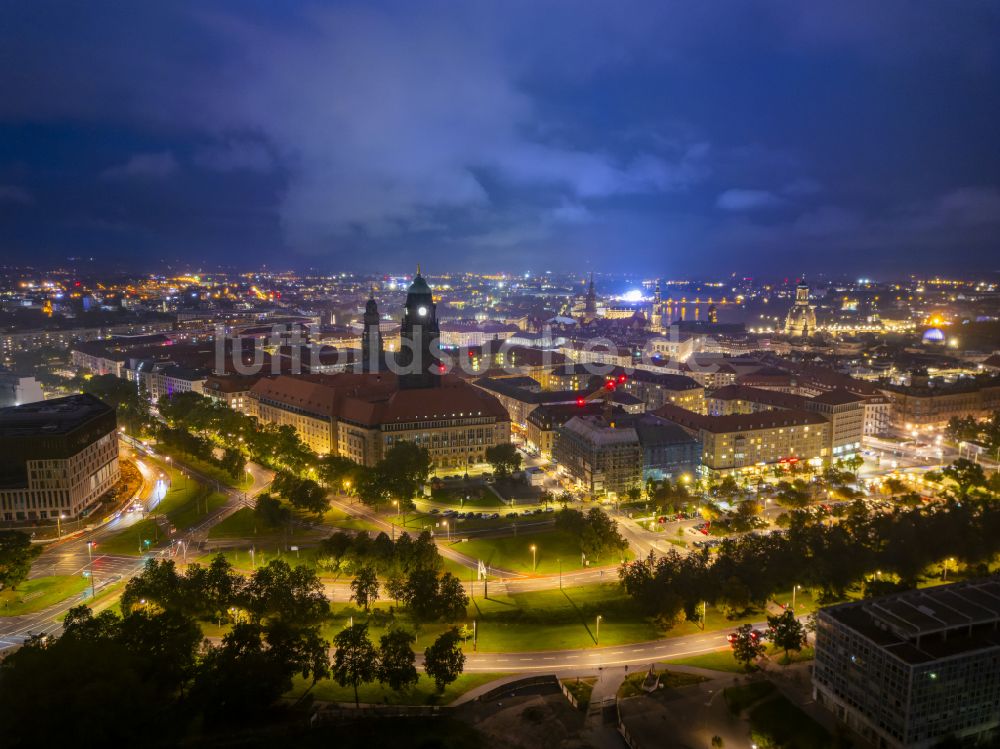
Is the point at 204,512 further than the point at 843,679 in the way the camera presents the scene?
Yes

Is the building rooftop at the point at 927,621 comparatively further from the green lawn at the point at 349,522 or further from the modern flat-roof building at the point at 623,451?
the green lawn at the point at 349,522

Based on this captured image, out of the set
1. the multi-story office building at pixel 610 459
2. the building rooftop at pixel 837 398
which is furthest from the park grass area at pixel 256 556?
the building rooftop at pixel 837 398

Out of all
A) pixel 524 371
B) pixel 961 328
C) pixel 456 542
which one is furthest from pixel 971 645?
pixel 961 328

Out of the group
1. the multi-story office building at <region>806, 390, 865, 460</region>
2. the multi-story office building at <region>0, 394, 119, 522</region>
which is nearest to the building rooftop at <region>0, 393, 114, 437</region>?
the multi-story office building at <region>0, 394, 119, 522</region>

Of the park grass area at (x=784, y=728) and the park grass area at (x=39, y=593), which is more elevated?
the park grass area at (x=39, y=593)

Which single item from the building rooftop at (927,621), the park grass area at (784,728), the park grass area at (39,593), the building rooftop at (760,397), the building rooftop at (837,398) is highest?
the building rooftop at (837,398)

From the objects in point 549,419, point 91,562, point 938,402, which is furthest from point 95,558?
point 938,402

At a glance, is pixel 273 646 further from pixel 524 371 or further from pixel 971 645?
pixel 524 371
